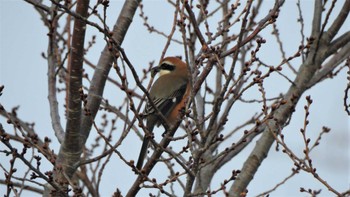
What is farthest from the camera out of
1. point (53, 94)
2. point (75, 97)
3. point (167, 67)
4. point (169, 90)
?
point (167, 67)

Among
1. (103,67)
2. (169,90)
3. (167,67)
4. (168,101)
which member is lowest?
(103,67)

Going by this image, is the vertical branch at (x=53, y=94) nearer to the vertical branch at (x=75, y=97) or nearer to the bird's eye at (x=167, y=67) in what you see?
the vertical branch at (x=75, y=97)

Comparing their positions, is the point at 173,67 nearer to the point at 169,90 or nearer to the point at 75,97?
the point at 169,90

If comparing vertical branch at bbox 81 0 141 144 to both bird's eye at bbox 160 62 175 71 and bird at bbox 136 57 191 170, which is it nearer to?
bird at bbox 136 57 191 170

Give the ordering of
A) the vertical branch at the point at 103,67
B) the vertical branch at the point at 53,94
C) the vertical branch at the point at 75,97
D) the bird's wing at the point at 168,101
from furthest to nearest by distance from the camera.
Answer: the bird's wing at the point at 168,101 → the vertical branch at the point at 53,94 → the vertical branch at the point at 103,67 → the vertical branch at the point at 75,97

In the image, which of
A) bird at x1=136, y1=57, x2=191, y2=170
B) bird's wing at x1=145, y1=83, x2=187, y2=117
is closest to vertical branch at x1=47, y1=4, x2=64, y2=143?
bird at x1=136, y1=57, x2=191, y2=170

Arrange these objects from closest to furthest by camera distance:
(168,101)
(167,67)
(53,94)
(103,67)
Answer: (103,67), (53,94), (168,101), (167,67)

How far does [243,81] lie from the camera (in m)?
6.39

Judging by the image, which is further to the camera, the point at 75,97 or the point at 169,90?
the point at 169,90

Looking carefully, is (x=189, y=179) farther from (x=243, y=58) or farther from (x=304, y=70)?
(x=243, y=58)

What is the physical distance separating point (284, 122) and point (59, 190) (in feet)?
8.19

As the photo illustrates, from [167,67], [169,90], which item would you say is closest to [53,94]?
[169,90]

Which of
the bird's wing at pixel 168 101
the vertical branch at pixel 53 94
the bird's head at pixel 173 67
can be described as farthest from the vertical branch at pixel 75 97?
the bird's head at pixel 173 67

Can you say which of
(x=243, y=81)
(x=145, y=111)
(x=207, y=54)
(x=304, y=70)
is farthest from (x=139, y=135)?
(x=207, y=54)
